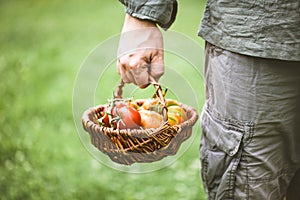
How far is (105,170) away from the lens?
3379mm

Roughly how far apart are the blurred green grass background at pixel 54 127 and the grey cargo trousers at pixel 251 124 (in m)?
1.51

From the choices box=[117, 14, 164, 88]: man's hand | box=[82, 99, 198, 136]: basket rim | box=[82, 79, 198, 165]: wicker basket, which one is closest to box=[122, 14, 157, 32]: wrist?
box=[117, 14, 164, 88]: man's hand

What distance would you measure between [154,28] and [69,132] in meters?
2.49

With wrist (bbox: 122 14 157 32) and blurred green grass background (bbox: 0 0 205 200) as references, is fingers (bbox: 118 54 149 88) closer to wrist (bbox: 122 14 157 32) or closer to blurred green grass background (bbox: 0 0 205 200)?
wrist (bbox: 122 14 157 32)

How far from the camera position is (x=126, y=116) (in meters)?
1.67

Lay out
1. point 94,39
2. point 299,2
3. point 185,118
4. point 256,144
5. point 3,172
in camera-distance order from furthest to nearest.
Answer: point 94,39, point 3,172, point 185,118, point 256,144, point 299,2

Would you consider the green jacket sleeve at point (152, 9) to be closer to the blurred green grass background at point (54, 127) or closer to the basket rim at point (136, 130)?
the basket rim at point (136, 130)

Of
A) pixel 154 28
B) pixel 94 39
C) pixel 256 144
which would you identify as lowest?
pixel 94 39

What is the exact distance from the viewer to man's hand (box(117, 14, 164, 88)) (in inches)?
60.5

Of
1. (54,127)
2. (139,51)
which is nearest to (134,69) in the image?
(139,51)

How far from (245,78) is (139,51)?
11.8 inches

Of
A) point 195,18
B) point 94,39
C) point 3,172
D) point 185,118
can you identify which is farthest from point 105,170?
point 195,18

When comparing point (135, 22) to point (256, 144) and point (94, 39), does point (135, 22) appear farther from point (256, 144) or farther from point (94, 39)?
point (94, 39)

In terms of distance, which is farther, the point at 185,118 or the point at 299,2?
→ the point at 185,118
